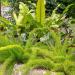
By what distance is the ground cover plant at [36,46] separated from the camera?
3.72m

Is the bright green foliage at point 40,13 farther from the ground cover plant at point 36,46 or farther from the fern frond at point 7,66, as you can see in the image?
the fern frond at point 7,66

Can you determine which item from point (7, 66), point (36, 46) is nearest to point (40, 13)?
point (36, 46)

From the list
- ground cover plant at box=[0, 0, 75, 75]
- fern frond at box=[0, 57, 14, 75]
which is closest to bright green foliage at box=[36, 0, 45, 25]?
ground cover plant at box=[0, 0, 75, 75]

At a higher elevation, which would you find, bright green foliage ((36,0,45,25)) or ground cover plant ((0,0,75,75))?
bright green foliage ((36,0,45,25))

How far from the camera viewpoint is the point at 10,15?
606 cm

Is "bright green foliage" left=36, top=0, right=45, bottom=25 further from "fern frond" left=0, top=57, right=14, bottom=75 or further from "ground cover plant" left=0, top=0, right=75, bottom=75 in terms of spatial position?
"fern frond" left=0, top=57, right=14, bottom=75

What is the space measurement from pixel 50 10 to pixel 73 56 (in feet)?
7.40

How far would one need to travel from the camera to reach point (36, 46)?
14.0 ft

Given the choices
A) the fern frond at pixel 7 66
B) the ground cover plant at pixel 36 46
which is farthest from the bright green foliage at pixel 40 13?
the fern frond at pixel 7 66

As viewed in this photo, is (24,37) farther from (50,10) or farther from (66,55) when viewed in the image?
(50,10)

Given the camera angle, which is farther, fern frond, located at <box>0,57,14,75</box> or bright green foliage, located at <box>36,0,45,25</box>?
bright green foliage, located at <box>36,0,45,25</box>

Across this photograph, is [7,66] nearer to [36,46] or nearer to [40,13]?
[36,46]

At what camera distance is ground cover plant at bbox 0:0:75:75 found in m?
3.72

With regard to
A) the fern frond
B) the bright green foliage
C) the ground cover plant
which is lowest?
the fern frond
